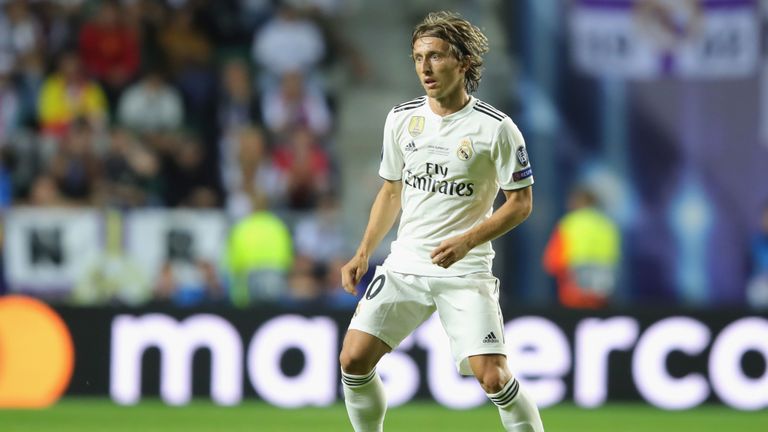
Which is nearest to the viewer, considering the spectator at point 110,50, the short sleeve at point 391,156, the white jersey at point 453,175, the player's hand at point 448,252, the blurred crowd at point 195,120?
the player's hand at point 448,252

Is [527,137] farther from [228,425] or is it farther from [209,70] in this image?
[228,425]

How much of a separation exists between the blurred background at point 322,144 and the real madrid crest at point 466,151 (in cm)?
574

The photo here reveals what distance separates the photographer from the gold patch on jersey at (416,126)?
591 cm

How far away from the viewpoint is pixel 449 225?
19.2ft

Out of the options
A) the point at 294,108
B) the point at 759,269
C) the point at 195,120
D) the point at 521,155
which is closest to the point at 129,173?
the point at 195,120

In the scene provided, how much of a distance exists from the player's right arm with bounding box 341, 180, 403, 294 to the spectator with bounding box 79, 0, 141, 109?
8.08m

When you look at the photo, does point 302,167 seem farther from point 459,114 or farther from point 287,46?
point 459,114

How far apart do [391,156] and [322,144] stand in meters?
7.48

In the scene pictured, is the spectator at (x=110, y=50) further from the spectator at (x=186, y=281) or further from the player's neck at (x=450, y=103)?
the player's neck at (x=450, y=103)

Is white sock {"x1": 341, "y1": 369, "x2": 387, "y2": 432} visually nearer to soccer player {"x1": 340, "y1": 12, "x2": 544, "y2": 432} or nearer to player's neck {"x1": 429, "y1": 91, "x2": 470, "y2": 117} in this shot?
soccer player {"x1": 340, "y1": 12, "x2": 544, "y2": 432}

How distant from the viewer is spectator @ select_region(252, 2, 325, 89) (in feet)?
46.3

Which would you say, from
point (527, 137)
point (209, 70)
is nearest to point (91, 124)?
point (209, 70)

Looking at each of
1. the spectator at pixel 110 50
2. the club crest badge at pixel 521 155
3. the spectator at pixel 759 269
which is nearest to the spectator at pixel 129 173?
the spectator at pixel 110 50

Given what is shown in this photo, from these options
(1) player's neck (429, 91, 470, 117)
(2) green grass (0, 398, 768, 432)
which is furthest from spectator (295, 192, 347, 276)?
(1) player's neck (429, 91, 470, 117)
